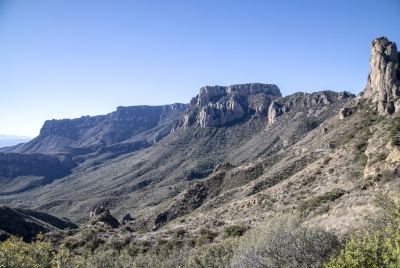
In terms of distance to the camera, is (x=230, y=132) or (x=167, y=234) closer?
(x=167, y=234)

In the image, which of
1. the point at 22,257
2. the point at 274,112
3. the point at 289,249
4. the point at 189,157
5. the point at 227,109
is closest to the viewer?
the point at 22,257

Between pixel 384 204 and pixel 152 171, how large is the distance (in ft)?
395

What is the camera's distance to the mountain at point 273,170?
2989 centimetres

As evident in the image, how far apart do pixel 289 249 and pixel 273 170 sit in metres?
40.3

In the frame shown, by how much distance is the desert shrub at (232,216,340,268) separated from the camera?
1460 centimetres

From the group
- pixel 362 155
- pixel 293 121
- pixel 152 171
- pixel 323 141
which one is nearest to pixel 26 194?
pixel 152 171

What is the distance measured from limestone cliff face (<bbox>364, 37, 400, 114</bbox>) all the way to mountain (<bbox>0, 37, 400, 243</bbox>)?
0.64 ft

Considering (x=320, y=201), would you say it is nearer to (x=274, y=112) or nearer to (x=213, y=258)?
(x=213, y=258)

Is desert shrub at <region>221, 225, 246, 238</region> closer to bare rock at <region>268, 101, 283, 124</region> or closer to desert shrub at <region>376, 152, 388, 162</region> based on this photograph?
desert shrub at <region>376, 152, 388, 162</region>

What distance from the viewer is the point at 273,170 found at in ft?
178

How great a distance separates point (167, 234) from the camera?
107 feet

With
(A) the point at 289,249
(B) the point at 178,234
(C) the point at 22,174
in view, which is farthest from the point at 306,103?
(C) the point at 22,174

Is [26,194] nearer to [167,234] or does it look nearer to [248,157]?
[248,157]

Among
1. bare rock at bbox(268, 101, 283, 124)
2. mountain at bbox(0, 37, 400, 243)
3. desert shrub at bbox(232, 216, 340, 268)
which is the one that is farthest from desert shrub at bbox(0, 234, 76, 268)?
bare rock at bbox(268, 101, 283, 124)
